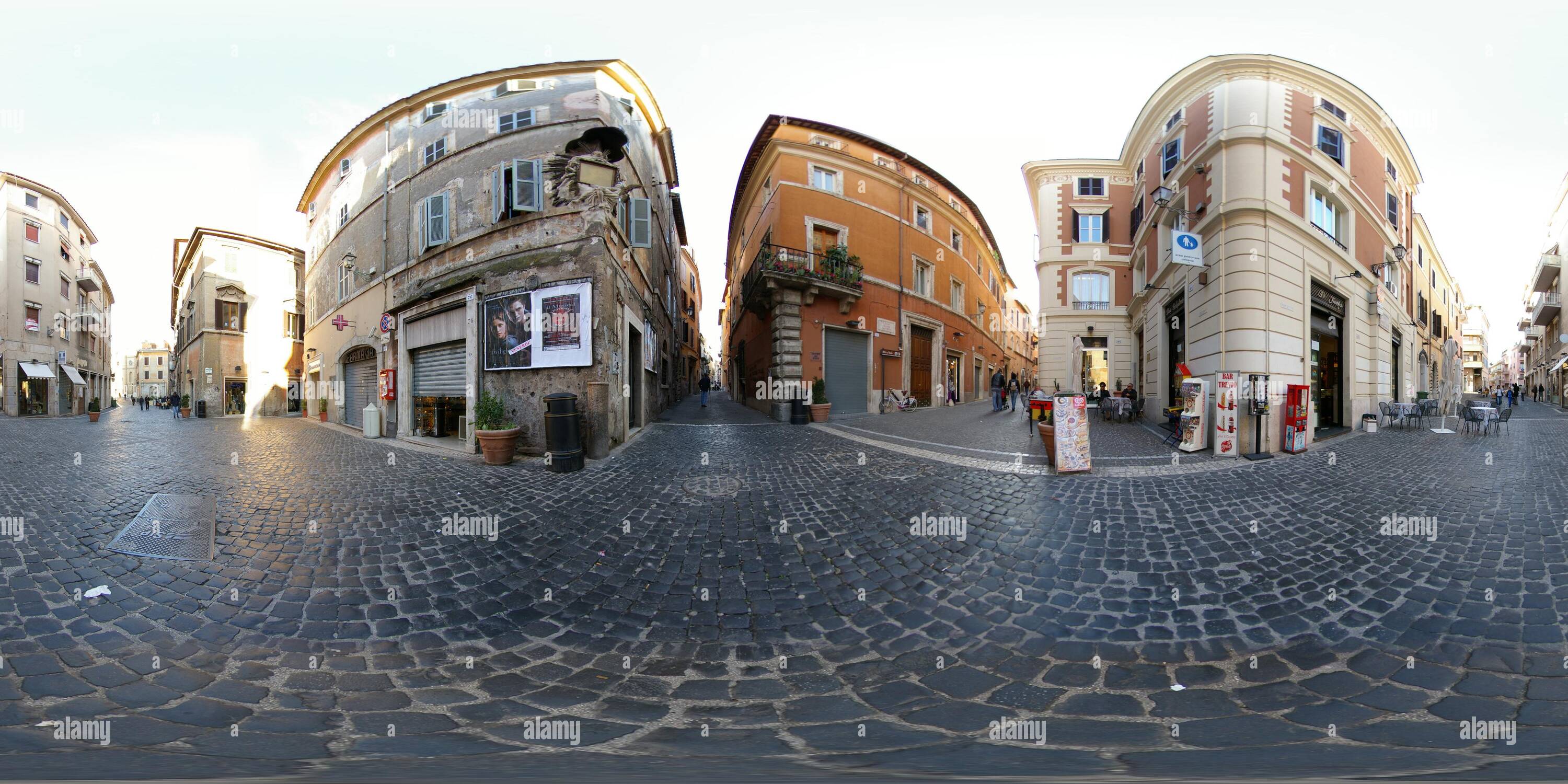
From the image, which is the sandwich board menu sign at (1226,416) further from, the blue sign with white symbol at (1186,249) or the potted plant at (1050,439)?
the potted plant at (1050,439)

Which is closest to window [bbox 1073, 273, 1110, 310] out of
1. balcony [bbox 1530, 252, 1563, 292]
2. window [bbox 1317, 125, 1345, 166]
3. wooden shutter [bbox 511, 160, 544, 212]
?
window [bbox 1317, 125, 1345, 166]

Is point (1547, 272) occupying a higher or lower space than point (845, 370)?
higher

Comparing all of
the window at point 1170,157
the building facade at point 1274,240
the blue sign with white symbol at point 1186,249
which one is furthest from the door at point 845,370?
the blue sign with white symbol at point 1186,249

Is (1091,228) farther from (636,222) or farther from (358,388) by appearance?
(358,388)

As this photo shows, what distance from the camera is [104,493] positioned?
6320 millimetres

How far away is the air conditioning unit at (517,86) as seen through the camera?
12.1m

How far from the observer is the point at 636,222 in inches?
497

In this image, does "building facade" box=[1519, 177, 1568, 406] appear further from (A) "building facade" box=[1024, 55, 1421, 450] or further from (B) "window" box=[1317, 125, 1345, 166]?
(B) "window" box=[1317, 125, 1345, 166]

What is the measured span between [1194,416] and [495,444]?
1197 centimetres

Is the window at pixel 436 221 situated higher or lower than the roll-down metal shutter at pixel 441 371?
higher

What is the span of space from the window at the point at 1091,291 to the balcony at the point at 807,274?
32.7 ft

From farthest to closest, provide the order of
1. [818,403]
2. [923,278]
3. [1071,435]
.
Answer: [923,278]
[818,403]
[1071,435]

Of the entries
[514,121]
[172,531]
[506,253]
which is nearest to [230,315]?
[514,121]

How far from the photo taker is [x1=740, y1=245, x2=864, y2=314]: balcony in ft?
55.7
